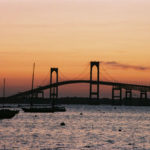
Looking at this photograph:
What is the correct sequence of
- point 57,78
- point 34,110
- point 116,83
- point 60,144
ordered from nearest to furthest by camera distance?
point 60,144 < point 34,110 < point 116,83 < point 57,78

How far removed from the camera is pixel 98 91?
477 ft

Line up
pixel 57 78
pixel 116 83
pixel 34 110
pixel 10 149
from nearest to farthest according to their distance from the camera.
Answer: pixel 10 149 < pixel 34 110 < pixel 116 83 < pixel 57 78

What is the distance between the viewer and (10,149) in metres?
32.5

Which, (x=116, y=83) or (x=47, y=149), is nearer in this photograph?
(x=47, y=149)

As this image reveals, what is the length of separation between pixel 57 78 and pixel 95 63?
14.4m

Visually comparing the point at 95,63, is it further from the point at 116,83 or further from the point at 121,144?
the point at 121,144

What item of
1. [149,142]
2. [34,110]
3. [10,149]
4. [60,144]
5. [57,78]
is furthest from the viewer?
[57,78]

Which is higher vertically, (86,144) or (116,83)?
(116,83)

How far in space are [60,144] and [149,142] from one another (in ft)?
26.2

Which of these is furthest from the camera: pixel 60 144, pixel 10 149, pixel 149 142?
pixel 149 142

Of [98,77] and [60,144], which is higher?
[98,77]

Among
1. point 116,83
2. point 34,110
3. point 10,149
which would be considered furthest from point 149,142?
point 116,83

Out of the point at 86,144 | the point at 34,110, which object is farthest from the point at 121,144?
the point at 34,110

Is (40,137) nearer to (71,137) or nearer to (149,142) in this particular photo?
(71,137)
